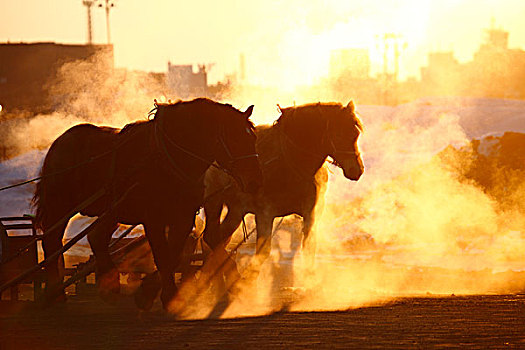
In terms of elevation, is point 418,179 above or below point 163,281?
below

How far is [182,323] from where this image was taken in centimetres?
1135

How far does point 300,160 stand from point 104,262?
302cm

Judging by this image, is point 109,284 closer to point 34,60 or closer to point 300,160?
point 300,160

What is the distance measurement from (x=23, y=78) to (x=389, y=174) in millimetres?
43992

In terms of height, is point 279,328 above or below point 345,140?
below

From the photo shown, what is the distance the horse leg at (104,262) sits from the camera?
42.9 ft

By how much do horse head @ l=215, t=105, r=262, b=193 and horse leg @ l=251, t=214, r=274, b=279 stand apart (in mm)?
2313

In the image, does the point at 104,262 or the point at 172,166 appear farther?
the point at 104,262

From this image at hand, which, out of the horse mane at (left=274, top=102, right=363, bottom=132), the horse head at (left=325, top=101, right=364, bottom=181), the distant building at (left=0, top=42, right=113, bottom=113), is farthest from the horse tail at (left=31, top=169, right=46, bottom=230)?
the distant building at (left=0, top=42, right=113, bottom=113)

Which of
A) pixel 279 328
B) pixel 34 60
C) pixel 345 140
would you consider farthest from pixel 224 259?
pixel 34 60

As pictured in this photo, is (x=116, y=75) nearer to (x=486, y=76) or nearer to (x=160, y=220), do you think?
(x=160, y=220)

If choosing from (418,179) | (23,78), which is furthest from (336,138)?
(23,78)

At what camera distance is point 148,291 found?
1227 centimetres

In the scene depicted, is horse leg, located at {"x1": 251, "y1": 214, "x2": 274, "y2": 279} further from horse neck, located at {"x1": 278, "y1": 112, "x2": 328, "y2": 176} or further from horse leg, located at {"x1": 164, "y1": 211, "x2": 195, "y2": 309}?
horse leg, located at {"x1": 164, "y1": 211, "x2": 195, "y2": 309}
